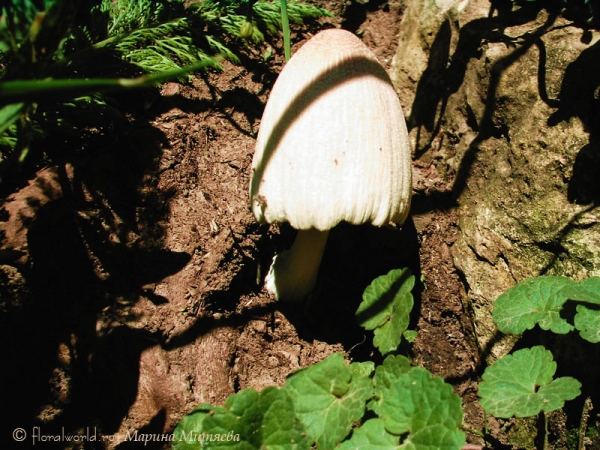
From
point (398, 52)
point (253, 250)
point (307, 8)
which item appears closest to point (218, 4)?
point (307, 8)

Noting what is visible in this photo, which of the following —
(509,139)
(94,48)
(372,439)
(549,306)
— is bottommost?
(372,439)

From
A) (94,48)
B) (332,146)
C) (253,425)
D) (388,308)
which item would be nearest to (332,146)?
(332,146)

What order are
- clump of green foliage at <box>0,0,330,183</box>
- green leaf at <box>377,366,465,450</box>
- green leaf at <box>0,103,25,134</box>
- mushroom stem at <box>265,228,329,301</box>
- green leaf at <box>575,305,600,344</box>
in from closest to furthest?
1. green leaf at <box>0,103,25,134</box>
2. clump of green foliage at <box>0,0,330,183</box>
3. green leaf at <box>377,366,465,450</box>
4. green leaf at <box>575,305,600,344</box>
5. mushroom stem at <box>265,228,329,301</box>

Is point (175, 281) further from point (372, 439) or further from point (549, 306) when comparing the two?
point (549, 306)

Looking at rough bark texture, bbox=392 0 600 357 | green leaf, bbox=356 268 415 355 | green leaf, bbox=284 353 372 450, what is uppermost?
rough bark texture, bbox=392 0 600 357

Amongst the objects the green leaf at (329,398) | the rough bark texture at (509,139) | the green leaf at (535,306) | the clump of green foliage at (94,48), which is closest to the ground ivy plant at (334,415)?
the green leaf at (329,398)

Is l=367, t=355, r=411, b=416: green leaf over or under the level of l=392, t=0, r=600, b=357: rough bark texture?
under

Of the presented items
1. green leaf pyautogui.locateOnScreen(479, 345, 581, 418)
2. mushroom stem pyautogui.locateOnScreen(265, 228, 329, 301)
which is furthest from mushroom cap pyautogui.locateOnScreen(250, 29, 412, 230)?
green leaf pyautogui.locateOnScreen(479, 345, 581, 418)

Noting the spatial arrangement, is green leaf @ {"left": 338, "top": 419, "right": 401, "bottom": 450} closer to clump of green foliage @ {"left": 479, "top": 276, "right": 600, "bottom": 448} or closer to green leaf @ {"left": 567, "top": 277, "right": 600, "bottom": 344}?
clump of green foliage @ {"left": 479, "top": 276, "right": 600, "bottom": 448}
